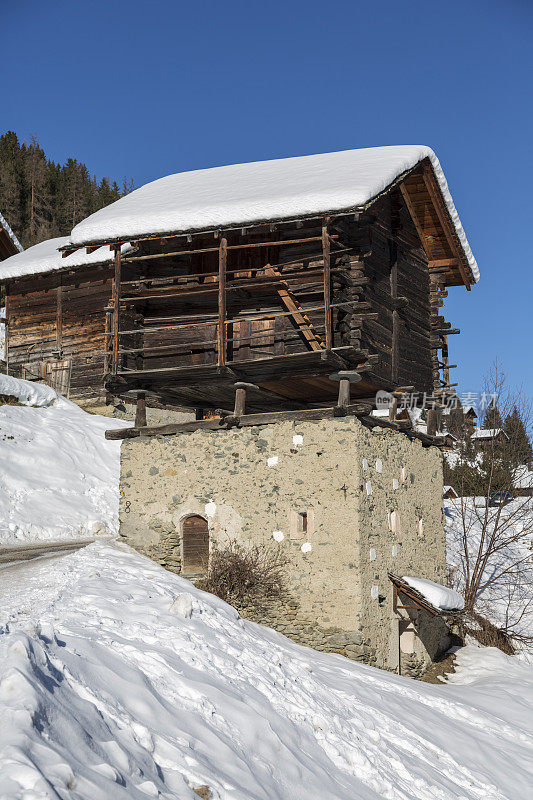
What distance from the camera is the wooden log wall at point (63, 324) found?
2836 cm

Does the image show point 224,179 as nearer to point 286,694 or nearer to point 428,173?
point 428,173

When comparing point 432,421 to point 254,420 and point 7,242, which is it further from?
point 7,242

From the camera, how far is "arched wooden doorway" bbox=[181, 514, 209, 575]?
46.5 feet

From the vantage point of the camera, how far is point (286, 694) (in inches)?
336

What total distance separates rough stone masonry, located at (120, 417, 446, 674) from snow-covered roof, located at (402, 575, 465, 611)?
1.55 ft

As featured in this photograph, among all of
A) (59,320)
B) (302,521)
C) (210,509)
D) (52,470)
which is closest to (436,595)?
(302,521)

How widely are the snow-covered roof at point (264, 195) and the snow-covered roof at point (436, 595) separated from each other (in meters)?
7.11

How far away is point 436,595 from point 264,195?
8080 mm

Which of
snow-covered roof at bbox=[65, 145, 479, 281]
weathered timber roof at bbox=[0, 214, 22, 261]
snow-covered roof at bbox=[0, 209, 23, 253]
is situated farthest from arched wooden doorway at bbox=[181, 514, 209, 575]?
weathered timber roof at bbox=[0, 214, 22, 261]

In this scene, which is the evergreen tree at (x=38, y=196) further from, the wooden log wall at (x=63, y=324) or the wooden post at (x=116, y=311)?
the wooden post at (x=116, y=311)

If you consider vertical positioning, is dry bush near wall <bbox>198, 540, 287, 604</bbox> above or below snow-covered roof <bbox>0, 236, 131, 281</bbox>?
below

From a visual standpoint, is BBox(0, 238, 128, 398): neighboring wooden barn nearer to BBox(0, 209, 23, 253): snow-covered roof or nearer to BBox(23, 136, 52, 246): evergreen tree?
BBox(0, 209, 23, 253): snow-covered roof

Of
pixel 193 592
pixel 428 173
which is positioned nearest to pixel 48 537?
pixel 193 592

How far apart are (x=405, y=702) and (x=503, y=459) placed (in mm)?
18804
